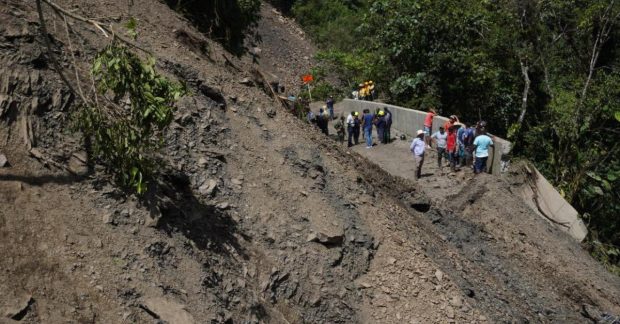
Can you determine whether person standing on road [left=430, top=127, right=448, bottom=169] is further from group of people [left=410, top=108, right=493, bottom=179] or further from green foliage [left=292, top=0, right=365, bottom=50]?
green foliage [left=292, top=0, right=365, bottom=50]

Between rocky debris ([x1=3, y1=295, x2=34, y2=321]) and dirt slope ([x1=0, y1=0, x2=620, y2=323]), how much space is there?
0.04 ft

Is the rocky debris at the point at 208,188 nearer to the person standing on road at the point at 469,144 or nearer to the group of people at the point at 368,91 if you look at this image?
the person standing on road at the point at 469,144

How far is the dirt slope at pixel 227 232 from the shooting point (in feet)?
23.0

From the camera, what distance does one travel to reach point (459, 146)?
621 inches

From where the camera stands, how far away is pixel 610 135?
18547 millimetres

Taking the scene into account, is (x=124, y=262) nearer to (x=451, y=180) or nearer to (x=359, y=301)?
(x=359, y=301)

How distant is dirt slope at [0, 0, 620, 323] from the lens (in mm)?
7004

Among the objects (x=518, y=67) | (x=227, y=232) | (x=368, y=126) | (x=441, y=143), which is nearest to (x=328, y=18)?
(x=518, y=67)

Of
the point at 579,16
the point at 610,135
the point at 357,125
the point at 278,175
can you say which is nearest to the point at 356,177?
the point at 278,175

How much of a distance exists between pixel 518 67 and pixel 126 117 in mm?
15849

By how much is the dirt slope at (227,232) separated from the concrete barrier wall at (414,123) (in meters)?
2.31

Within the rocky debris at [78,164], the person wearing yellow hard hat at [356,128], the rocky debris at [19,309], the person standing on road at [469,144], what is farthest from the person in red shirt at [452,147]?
the rocky debris at [19,309]

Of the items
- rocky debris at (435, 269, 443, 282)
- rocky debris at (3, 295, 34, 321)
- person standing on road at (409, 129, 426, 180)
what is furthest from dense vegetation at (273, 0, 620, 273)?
rocky debris at (3, 295, 34, 321)

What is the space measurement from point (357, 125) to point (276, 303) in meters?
11.4
